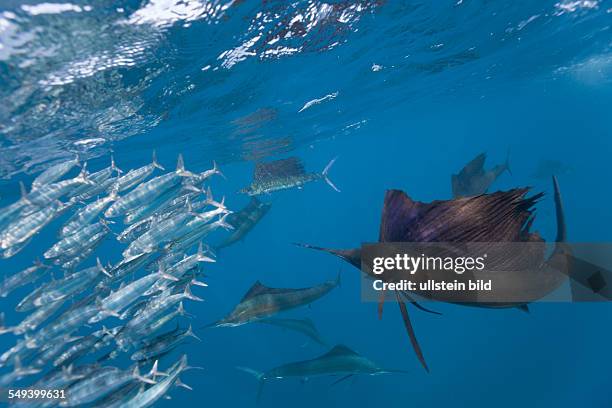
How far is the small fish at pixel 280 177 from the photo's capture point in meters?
14.0

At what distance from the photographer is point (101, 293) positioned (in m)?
6.79

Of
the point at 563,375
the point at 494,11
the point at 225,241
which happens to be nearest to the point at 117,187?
the point at 225,241

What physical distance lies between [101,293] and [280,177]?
8.67 m

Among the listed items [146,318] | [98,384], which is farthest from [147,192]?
[98,384]

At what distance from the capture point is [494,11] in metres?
12.1

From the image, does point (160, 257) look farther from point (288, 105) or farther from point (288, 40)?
point (288, 105)

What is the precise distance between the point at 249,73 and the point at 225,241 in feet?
18.0

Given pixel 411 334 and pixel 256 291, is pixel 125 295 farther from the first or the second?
pixel 411 334

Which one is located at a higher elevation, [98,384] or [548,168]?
[98,384]

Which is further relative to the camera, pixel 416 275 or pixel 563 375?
pixel 563 375

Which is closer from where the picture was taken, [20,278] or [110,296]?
[110,296]

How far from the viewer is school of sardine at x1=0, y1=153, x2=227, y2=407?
227 inches

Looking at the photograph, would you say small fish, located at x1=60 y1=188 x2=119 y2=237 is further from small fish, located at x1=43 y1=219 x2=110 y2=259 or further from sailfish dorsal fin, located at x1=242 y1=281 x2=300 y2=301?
sailfish dorsal fin, located at x1=242 y1=281 x2=300 y2=301

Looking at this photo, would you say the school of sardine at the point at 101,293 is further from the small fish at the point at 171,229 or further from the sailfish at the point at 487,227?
the sailfish at the point at 487,227
